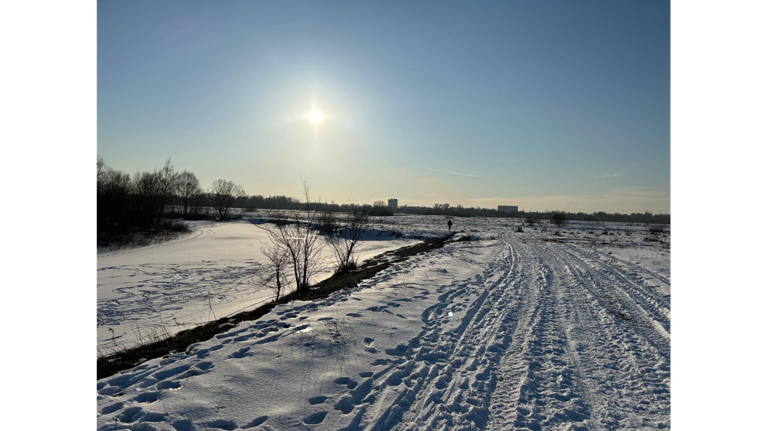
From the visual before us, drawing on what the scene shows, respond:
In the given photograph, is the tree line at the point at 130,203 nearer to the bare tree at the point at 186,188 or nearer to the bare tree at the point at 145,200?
the bare tree at the point at 145,200

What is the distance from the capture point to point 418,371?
5.34m

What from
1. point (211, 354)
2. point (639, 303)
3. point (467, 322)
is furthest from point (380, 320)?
point (639, 303)

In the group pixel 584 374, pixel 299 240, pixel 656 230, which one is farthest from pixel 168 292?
pixel 656 230

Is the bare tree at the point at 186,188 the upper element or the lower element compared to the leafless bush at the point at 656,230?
upper

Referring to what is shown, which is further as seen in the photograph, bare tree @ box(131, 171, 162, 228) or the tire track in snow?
bare tree @ box(131, 171, 162, 228)

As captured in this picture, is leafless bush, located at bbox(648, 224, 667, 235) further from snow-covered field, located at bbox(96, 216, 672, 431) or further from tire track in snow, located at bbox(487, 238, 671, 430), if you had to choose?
tire track in snow, located at bbox(487, 238, 671, 430)

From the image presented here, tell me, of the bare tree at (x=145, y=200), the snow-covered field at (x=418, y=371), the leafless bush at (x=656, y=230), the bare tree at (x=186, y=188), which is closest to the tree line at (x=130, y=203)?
the bare tree at (x=145, y=200)

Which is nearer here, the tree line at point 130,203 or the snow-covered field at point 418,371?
the snow-covered field at point 418,371

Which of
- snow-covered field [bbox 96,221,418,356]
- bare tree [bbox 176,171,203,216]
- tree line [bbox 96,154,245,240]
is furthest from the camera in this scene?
bare tree [bbox 176,171,203,216]

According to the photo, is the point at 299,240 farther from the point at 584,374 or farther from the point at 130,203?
the point at 130,203

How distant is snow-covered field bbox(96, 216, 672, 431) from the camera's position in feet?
13.6

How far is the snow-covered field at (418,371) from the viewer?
4.16 meters

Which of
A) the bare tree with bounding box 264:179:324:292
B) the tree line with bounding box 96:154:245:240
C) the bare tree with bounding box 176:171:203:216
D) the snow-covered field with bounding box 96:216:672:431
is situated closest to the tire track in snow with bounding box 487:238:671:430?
the snow-covered field with bounding box 96:216:672:431
